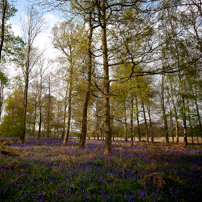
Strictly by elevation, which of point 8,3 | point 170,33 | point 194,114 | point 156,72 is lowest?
point 194,114

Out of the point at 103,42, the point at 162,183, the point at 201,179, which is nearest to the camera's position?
the point at 162,183

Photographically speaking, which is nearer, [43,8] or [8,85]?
[43,8]

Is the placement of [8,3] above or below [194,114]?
above

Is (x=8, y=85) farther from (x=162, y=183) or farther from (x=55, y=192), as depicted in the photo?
(x=162, y=183)

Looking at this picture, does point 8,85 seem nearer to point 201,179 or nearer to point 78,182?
point 78,182

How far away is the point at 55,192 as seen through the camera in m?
2.80

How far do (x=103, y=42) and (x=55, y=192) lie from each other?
7073 mm

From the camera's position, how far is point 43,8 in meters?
4.99

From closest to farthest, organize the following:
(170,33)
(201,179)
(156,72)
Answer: (201,179) < (170,33) < (156,72)

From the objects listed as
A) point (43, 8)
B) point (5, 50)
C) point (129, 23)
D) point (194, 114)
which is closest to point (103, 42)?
point (129, 23)

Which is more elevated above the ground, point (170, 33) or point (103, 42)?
point (103, 42)

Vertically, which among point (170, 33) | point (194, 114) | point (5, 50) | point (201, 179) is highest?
point (5, 50)

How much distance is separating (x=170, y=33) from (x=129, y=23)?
1.88 meters

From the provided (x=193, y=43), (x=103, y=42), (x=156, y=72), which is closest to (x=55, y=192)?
(x=156, y=72)
